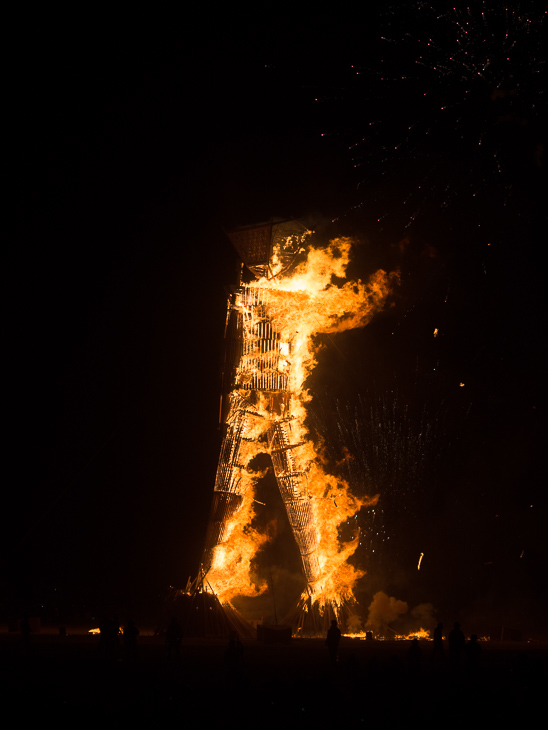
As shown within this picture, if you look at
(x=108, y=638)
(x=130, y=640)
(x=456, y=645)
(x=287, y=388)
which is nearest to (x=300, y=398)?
(x=287, y=388)

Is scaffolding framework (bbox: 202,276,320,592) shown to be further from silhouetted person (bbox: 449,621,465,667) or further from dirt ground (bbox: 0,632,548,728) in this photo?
silhouetted person (bbox: 449,621,465,667)

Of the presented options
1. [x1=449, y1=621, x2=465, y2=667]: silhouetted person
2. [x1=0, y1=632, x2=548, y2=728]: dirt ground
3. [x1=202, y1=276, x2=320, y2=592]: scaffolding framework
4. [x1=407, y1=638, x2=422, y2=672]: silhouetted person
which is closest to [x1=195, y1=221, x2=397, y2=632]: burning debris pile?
[x1=202, y1=276, x2=320, y2=592]: scaffolding framework

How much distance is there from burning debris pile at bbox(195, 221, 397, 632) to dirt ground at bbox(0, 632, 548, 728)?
3332 mm

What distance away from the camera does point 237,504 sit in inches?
535

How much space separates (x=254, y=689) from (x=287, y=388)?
764 cm

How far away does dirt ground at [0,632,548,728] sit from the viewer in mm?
5215

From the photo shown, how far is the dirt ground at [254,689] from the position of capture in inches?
205

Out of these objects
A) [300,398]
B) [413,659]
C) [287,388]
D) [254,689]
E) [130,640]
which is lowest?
[254,689]

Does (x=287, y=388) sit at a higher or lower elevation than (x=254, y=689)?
higher

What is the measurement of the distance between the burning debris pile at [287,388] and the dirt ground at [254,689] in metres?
3.33

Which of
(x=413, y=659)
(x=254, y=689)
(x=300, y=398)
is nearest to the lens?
(x=254, y=689)

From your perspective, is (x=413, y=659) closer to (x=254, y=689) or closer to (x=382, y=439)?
(x=254, y=689)

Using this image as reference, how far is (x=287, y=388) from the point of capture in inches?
547

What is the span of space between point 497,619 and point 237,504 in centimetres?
913
